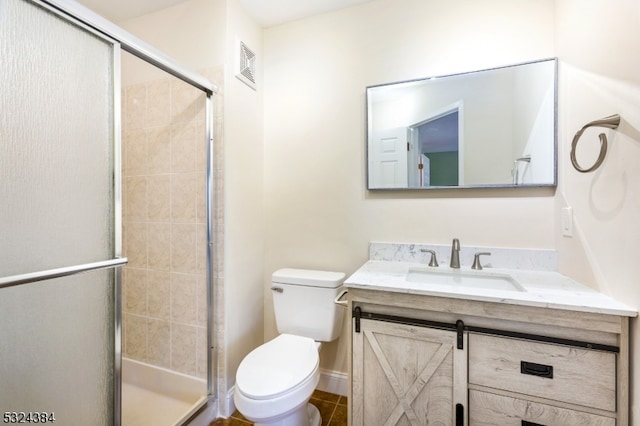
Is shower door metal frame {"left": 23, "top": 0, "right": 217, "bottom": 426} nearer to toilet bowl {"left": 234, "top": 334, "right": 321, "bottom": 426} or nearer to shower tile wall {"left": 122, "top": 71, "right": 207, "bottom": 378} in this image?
shower tile wall {"left": 122, "top": 71, "right": 207, "bottom": 378}

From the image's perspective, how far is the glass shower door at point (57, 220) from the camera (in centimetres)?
86

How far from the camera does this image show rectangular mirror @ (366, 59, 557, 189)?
1415 millimetres

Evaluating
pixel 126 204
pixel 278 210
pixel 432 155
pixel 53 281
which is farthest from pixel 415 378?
pixel 126 204

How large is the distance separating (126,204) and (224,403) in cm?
139

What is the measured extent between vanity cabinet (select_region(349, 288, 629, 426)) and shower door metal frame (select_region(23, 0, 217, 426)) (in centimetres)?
86

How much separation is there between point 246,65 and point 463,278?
1.73 metres

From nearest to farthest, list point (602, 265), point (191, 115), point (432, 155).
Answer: point (602, 265), point (432, 155), point (191, 115)

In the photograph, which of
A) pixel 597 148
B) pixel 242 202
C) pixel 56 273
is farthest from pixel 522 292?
A: pixel 56 273

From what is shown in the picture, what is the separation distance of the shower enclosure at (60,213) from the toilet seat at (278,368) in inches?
20.2

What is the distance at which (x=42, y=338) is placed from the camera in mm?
943

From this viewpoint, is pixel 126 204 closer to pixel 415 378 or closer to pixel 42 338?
pixel 42 338

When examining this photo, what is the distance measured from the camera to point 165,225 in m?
1.79

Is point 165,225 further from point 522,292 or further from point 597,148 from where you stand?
point 597,148

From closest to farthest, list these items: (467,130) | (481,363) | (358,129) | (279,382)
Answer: (481,363) → (279,382) → (467,130) → (358,129)
